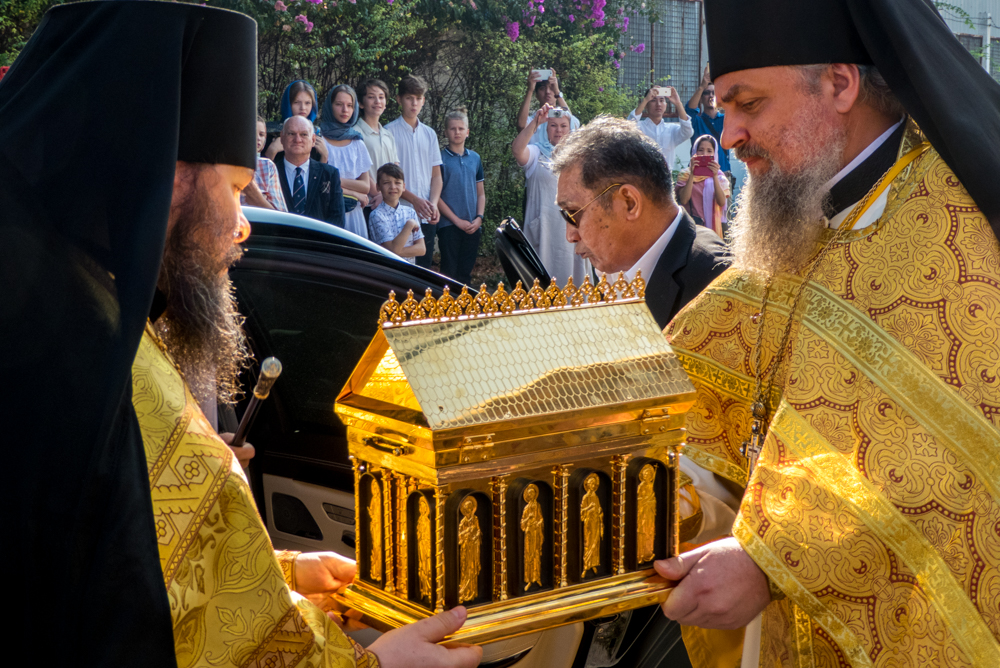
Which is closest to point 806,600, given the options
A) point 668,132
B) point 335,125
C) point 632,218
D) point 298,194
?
point 632,218

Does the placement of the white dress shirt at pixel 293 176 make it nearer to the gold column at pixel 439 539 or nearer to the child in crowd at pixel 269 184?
the child in crowd at pixel 269 184

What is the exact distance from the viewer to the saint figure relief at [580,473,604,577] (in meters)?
2.07

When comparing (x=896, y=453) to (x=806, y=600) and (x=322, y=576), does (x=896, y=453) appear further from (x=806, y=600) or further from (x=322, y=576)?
(x=322, y=576)

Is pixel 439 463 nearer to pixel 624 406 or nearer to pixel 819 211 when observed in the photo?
pixel 624 406

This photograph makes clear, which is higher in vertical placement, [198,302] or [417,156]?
[198,302]

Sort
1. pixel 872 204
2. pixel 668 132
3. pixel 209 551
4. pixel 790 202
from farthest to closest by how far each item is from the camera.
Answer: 1. pixel 668 132
2. pixel 790 202
3. pixel 872 204
4. pixel 209 551

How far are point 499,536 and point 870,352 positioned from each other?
0.92 meters

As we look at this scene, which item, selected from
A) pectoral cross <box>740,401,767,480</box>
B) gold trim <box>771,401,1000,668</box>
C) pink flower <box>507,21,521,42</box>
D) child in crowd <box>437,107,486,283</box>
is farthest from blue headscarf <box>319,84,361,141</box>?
gold trim <box>771,401,1000,668</box>

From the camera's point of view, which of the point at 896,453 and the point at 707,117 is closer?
the point at 896,453

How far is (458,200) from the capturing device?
938 cm

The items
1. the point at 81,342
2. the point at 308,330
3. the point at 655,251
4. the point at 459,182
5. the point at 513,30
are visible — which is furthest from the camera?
the point at 513,30

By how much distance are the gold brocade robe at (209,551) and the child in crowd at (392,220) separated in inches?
244

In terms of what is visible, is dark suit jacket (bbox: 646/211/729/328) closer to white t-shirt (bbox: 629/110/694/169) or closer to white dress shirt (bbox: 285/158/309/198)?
white dress shirt (bbox: 285/158/309/198)

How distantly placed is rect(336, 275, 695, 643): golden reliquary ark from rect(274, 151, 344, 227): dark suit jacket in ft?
16.9
